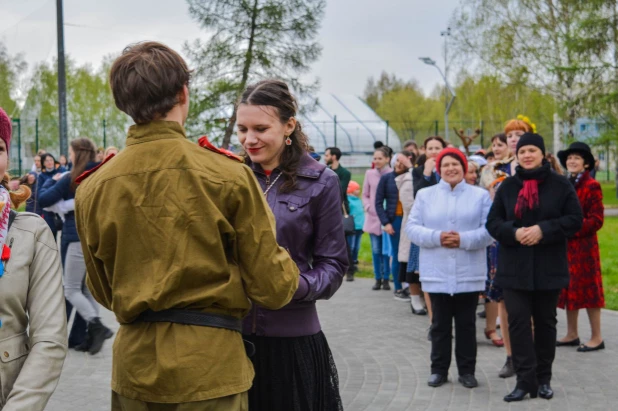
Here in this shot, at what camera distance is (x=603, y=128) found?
108ft

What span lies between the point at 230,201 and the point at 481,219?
4604 mm

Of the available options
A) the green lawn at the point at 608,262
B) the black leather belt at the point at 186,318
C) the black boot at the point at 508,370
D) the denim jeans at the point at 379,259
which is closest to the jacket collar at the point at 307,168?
the black leather belt at the point at 186,318

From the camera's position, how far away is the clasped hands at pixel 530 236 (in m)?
6.13

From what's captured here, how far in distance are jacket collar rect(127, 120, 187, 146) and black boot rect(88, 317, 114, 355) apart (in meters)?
5.77

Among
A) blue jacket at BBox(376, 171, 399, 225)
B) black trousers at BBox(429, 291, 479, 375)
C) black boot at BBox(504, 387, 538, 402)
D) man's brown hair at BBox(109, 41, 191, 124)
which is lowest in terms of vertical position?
black boot at BBox(504, 387, 538, 402)

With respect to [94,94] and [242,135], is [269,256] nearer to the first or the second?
[242,135]

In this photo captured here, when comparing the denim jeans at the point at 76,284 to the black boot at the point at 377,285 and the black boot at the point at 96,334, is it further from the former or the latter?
the black boot at the point at 377,285

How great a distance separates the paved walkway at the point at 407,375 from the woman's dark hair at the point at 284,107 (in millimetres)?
3133

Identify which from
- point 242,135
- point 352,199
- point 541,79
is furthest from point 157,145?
point 541,79

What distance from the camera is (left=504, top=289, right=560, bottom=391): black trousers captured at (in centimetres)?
620

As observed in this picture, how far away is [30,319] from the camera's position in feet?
8.67

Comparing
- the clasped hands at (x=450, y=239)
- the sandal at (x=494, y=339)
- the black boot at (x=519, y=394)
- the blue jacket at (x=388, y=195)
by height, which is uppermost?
the blue jacket at (x=388, y=195)

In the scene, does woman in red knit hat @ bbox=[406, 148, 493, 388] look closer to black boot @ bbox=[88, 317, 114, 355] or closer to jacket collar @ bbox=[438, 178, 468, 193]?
jacket collar @ bbox=[438, 178, 468, 193]

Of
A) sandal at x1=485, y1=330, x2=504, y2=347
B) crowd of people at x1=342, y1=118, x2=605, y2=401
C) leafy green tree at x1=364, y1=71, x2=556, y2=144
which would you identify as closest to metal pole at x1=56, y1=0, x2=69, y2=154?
sandal at x1=485, y1=330, x2=504, y2=347
